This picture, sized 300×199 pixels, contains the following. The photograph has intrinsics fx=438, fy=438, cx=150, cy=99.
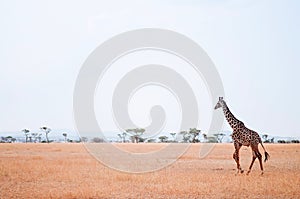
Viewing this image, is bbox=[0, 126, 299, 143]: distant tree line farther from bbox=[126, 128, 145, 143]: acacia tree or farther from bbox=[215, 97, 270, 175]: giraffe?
bbox=[215, 97, 270, 175]: giraffe

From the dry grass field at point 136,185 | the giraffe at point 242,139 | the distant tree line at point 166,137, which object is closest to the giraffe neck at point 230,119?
the giraffe at point 242,139

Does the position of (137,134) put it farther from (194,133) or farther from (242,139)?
(242,139)

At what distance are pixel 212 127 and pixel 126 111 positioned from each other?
6161mm

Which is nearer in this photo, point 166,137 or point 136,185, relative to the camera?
point 136,185

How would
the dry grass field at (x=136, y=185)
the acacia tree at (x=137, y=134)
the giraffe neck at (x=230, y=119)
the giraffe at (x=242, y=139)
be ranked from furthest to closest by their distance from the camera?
the acacia tree at (x=137, y=134) → the giraffe neck at (x=230, y=119) → the giraffe at (x=242, y=139) → the dry grass field at (x=136, y=185)

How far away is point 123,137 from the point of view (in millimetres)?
104250

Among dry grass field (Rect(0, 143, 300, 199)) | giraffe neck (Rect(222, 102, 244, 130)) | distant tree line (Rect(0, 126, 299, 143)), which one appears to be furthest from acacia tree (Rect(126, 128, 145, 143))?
dry grass field (Rect(0, 143, 300, 199))

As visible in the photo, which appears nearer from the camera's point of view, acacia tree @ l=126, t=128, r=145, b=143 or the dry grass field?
the dry grass field

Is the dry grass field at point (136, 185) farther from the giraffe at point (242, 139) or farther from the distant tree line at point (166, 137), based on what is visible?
the distant tree line at point (166, 137)

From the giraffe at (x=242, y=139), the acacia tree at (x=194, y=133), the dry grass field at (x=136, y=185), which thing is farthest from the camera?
the acacia tree at (x=194, y=133)

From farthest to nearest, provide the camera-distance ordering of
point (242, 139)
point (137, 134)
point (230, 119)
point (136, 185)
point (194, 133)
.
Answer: point (194, 133) → point (137, 134) → point (230, 119) → point (242, 139) → point (136, 185)

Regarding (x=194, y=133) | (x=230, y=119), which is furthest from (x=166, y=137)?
(x=230, y=119)

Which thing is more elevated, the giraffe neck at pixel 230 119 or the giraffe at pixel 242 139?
the giraffe neck at pixel 230 119

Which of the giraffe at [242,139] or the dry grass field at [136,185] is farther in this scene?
the giraffe at [242,139]
